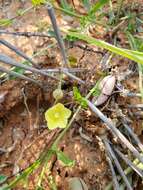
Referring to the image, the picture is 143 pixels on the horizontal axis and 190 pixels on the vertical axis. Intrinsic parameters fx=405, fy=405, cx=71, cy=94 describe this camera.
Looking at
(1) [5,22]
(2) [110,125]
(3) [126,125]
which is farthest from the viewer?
(1) [5,22]

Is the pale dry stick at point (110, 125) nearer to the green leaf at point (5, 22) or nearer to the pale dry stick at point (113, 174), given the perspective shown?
the pale dry stick at point (113, 174)

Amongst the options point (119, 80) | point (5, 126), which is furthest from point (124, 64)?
point (5, 126)

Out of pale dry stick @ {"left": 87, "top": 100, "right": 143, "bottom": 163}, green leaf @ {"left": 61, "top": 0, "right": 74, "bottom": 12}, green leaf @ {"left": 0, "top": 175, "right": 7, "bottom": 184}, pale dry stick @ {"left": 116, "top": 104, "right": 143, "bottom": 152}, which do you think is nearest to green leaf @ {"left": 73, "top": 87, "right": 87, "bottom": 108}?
pale dry stick @ {"left": 87, "top": 100, "right": 143, "bottom": 163}

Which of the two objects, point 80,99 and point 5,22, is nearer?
point 80,99

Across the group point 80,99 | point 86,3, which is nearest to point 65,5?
point 86,3

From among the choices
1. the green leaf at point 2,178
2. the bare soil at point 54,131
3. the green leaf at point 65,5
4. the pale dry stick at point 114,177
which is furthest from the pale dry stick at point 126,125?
the green leaf at point 65,5

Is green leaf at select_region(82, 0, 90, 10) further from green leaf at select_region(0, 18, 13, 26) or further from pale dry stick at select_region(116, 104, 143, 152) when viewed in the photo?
pale dry stick at select_region(116, 104, 143, 152)

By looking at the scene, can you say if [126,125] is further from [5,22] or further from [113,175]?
[5,22]

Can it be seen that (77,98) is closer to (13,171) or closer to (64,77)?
(64,77)

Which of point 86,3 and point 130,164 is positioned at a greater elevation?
point 86,3
